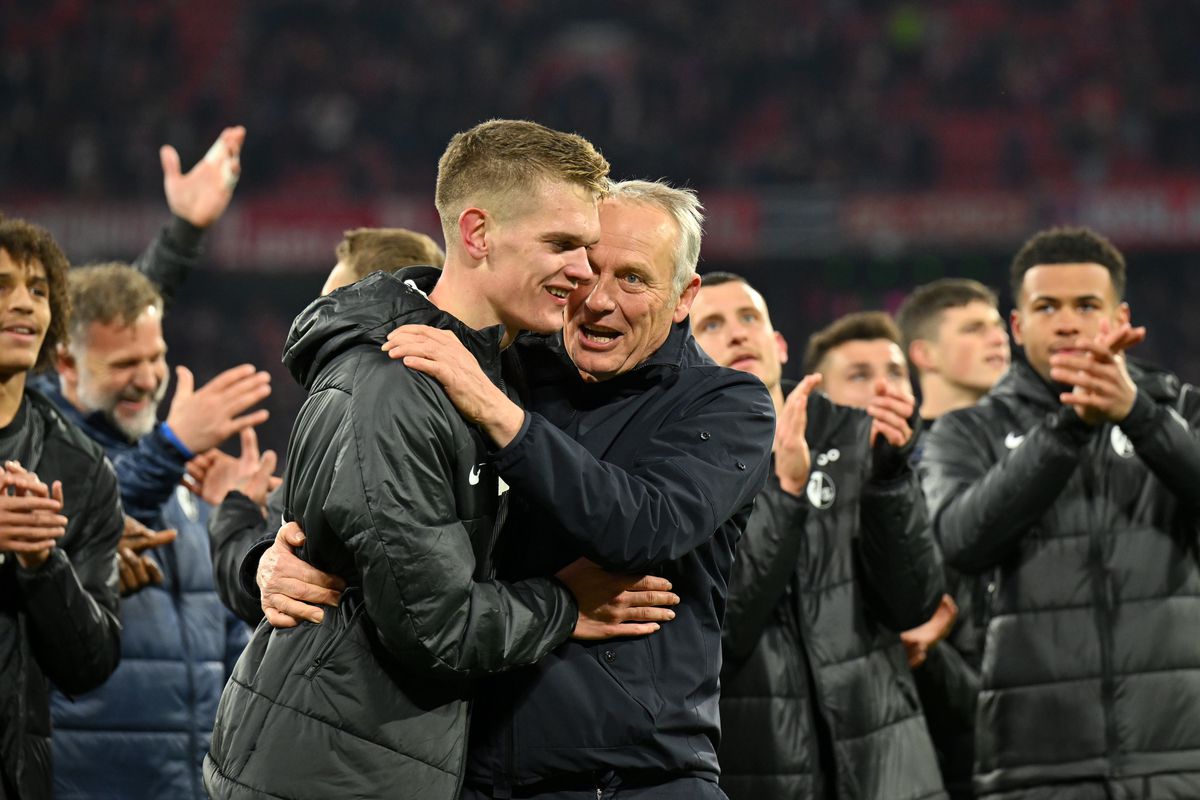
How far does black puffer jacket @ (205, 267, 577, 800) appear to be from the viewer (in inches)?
106

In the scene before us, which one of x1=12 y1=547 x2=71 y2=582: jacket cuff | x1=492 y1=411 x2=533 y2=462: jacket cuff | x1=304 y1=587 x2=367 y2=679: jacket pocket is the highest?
x1=492 y1=411 x2=533 y2=462: jacket cuff

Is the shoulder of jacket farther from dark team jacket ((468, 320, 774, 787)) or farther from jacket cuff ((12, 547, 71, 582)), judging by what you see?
dark team jacket ((468, 320, 774, 787))

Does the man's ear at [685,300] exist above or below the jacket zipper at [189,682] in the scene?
above

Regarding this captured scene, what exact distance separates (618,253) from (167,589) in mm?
2334

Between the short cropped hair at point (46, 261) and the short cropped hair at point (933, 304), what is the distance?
3826 millimetres

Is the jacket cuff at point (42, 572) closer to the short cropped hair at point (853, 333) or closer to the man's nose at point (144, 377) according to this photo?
the man's nose at point (144, 377)

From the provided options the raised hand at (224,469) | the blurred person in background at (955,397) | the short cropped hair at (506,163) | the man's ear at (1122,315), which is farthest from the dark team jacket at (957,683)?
the short cropped hair at (506,163)

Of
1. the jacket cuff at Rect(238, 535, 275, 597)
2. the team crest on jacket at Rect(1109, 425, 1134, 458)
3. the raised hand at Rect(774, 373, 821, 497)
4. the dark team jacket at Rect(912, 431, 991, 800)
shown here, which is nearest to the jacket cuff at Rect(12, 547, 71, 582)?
the jacket cuff at Rect(238, 535, 275, 597)

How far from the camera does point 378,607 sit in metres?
2.70

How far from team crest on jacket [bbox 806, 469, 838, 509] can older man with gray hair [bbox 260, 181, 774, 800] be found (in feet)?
3.32

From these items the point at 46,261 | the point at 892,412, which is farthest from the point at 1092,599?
the point at 46,261

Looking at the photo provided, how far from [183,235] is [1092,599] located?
3.82 metres

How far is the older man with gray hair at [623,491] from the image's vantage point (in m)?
2.81

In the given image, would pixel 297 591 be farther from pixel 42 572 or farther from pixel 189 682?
pixel 189 682
